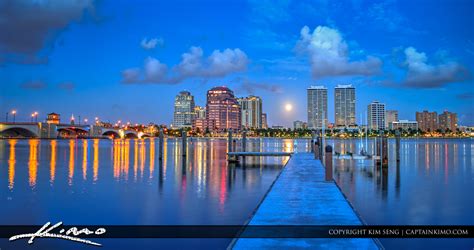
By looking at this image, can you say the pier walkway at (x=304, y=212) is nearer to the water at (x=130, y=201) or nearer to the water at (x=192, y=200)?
the water at (x=192, y=200)

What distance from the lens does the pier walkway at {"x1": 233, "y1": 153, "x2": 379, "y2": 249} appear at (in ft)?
31.7

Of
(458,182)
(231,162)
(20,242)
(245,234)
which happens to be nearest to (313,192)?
(245,234)

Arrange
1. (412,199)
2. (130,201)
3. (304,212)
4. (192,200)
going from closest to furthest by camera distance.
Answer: (304,212), (130,201), (192,200), (412,199)

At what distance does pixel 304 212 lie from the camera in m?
13.3

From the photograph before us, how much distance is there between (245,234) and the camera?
10594 millimetres

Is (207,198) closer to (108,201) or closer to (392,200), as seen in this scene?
(108,201)

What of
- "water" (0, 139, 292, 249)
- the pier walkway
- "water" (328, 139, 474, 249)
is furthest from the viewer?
"water" (0, 139, 292, 249)

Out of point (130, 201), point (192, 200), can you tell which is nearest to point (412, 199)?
point (192, 200)

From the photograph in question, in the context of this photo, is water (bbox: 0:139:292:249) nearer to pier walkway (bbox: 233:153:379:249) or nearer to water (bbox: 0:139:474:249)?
water (bbox: 0:139:474:249)

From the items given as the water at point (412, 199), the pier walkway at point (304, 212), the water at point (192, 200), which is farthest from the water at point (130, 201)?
the water at point (412, 199)

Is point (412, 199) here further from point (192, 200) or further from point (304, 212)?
point (304, 212)

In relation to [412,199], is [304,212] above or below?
above

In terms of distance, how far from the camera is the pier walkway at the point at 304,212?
31.7 ft

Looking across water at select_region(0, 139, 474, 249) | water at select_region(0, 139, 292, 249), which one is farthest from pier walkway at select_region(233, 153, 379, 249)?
water at select_region(0, 139, 292, 249)
